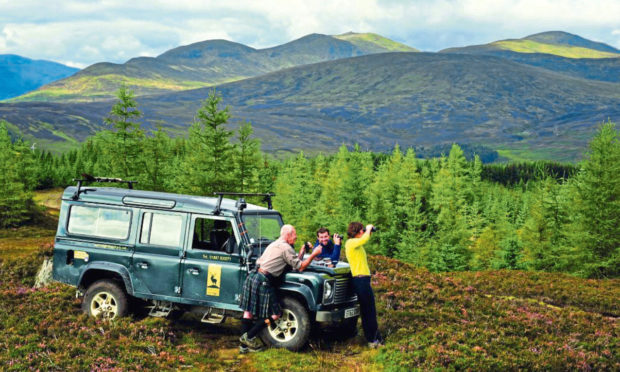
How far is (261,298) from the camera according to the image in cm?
1068

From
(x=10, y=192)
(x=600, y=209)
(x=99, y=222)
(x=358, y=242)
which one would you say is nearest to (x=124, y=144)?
(x=10, y=192)

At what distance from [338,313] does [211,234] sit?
134 inches

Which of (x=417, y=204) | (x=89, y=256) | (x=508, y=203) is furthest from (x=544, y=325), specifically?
(x=508, y=203)

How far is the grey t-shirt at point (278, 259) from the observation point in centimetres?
1080

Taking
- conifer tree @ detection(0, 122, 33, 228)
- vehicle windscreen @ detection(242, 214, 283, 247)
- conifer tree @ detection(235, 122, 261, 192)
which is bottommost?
conifer tree @ detection(0, 122, 33, 228)

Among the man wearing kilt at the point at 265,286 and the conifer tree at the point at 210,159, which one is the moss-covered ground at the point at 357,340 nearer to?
the man wearing kilt at the point at 265,286

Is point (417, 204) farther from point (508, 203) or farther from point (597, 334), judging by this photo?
point (508, 203)

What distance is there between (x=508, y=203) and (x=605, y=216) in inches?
1943

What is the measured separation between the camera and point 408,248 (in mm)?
41469

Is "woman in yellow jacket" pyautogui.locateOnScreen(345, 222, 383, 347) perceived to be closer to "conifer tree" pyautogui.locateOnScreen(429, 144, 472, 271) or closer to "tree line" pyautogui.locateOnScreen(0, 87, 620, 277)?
"conifer tree" pyautogui.locateOnScreen(429, 144, 472, 271)

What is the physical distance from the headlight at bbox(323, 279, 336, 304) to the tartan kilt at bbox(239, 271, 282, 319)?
99 cm

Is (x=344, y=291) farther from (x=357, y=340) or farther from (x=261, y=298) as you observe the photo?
(x=261, y=298)

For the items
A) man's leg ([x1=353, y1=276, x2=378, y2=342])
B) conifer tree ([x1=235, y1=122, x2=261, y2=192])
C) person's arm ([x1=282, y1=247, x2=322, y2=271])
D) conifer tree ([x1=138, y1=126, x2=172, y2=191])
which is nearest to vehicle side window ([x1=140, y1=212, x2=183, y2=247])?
person's arm ([x1=282, y1=247, x2=322, y2=271])

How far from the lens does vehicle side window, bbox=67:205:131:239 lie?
39.9ft
